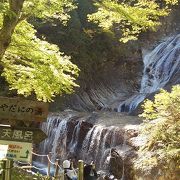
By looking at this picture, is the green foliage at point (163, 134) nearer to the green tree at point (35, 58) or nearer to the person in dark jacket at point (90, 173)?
the person in dark jacket at point (90, 173)

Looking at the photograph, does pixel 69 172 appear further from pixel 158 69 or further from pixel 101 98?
pixel 158 69

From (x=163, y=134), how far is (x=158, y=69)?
13.2m

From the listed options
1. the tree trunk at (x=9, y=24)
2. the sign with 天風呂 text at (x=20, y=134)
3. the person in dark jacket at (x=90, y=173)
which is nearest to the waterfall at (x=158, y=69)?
A: the person in dark jacket at (x=90, y=173)

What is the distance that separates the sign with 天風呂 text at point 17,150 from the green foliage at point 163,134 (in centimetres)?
478

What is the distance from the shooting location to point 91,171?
7023 mm

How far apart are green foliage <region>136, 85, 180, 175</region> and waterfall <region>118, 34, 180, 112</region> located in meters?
9.20

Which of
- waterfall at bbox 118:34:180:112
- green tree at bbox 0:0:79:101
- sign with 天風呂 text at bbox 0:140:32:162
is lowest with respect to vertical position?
sign with 天風呂 text at bbox 0:140:32:162

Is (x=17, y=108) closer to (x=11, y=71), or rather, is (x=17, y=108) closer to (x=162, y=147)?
(x=11, y=71)

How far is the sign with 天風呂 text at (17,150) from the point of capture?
4445 mm

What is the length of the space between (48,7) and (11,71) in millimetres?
1652

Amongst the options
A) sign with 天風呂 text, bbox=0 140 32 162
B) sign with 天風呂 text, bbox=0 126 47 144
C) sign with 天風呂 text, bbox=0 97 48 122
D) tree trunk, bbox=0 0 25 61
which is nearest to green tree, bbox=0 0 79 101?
tree trunk, bbox=0 0 25 61

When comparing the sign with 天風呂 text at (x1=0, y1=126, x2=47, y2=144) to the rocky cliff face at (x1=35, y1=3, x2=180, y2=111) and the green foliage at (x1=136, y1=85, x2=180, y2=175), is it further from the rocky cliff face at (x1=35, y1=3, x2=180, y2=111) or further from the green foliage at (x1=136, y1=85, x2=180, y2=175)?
the rocky cliff face at (x1=35, y1=3, x2=180, y2=111)

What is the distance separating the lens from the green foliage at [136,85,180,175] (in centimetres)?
875

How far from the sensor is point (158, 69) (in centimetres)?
2184
